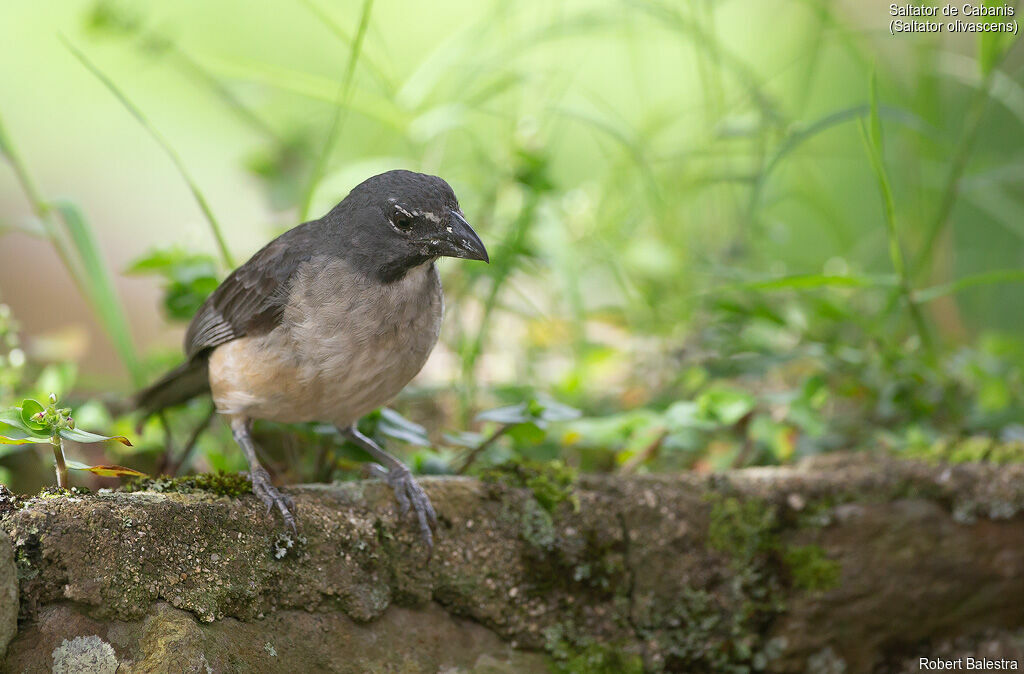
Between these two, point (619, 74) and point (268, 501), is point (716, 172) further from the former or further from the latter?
point (268, 501)

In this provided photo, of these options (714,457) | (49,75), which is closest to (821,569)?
(714,457)

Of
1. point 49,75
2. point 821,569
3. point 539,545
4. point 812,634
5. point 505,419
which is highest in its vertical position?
point 49,75

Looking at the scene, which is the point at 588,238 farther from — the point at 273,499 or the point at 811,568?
the point at 273,499

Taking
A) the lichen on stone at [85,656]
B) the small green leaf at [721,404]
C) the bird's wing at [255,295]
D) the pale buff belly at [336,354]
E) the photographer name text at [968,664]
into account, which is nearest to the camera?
the lichen on stone at [85,656]

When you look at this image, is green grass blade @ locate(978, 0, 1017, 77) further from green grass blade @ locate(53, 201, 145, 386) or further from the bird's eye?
green grass blade @ locate(53, 201, 145, 386)

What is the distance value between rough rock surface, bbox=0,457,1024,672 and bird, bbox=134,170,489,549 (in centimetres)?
26

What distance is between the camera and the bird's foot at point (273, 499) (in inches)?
99.2

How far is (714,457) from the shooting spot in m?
4.20

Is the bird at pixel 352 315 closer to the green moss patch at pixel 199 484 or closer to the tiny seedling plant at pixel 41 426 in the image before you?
the green moss patch at pixel 199 484

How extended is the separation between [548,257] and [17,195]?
5.59m

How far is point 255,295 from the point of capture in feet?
10.3

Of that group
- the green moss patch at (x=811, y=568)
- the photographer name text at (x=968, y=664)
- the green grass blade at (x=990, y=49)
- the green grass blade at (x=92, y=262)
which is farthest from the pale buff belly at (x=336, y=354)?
the green grass blade at (x=990, y=49)

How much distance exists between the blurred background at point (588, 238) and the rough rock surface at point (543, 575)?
1.13 feet

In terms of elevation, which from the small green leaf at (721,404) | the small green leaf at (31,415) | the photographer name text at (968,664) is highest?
the small green leaf at (31,415)
